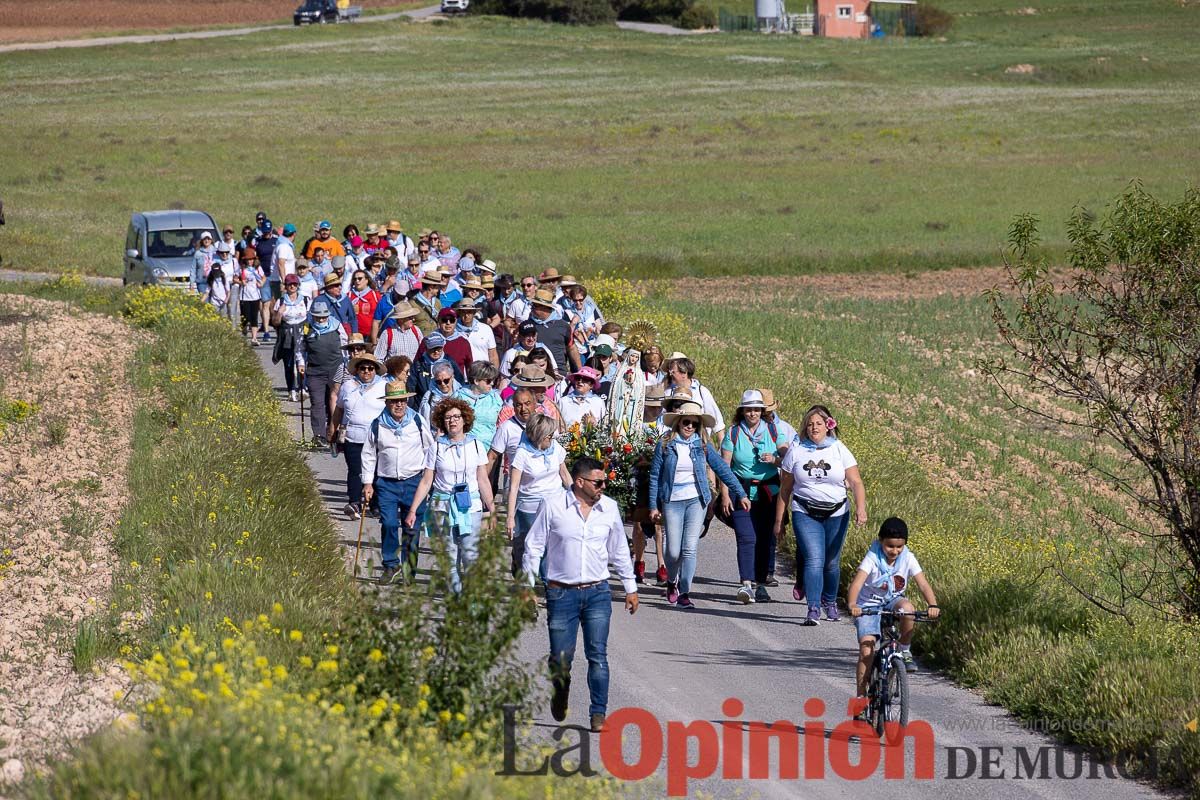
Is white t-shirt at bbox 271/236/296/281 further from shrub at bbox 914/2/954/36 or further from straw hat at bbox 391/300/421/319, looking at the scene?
shrub at bbox 914/2/954/36

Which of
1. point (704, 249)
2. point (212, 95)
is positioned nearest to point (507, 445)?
point (704, 249)

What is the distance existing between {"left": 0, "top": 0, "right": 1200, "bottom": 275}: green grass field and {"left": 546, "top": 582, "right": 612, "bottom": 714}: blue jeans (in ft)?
91.8

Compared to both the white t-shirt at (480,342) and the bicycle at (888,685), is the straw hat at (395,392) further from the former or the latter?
the bicycle at (888,685)

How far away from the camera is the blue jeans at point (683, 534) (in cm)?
1282

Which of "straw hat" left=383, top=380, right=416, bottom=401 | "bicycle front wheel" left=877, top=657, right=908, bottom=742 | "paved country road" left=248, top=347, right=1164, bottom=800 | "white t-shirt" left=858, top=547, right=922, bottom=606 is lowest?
"paved country road" left=248, top=347, right=1164, bottom=800

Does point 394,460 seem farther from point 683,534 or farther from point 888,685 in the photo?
point 888,685

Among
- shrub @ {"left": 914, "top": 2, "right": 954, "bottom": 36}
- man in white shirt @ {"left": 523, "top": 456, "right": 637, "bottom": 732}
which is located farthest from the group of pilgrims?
shrub @ {"left": 914, "top": 2, "right": 954, "bottom": 36}

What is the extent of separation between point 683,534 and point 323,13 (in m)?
107

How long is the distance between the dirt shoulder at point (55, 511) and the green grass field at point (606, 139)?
15.5m

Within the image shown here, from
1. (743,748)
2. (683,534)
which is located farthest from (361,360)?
(743,748)

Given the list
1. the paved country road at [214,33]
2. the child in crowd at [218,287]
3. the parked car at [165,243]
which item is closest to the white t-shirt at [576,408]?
the child in crowd at [218,287]

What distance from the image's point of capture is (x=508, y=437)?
519 inches

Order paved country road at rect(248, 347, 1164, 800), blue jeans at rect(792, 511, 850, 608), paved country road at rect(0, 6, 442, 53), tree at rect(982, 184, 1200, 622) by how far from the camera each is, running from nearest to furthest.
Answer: paved country road at rect(248, 347, 1164, 800), tree at rect(982, 184, 1200, 622), blue jeans at rect(792, 511, 850, 608), paved country road at rect(0, 6, 442, 53)

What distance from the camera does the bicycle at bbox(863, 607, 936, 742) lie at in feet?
31.5
